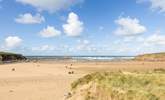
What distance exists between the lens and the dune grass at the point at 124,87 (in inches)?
250

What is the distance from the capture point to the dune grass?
6.35 m

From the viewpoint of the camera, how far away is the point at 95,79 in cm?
895

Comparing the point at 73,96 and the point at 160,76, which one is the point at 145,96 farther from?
the point at 73,96

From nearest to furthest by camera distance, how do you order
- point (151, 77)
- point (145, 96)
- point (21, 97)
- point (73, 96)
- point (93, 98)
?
point (145, 96) < point (151, 77) < point (93, 98) < point (73, 96) < point (21, 97)

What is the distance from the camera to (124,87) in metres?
7.14

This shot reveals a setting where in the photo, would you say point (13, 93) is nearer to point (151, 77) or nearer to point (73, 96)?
point (73, 96)

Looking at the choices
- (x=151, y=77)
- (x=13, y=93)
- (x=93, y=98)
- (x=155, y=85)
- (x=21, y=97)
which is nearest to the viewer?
(x=155, y=85)

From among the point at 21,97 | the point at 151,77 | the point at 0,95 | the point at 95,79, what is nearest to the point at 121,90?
the point at 151,77

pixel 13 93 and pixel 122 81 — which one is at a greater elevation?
pixel 122 81

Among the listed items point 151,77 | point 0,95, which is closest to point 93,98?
point 151,77

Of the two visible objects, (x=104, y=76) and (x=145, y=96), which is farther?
(x=104, y=76)

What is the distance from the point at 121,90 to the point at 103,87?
3.63ft

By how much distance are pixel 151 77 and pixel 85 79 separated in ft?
10.3

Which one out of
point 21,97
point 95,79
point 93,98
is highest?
point 95,79
